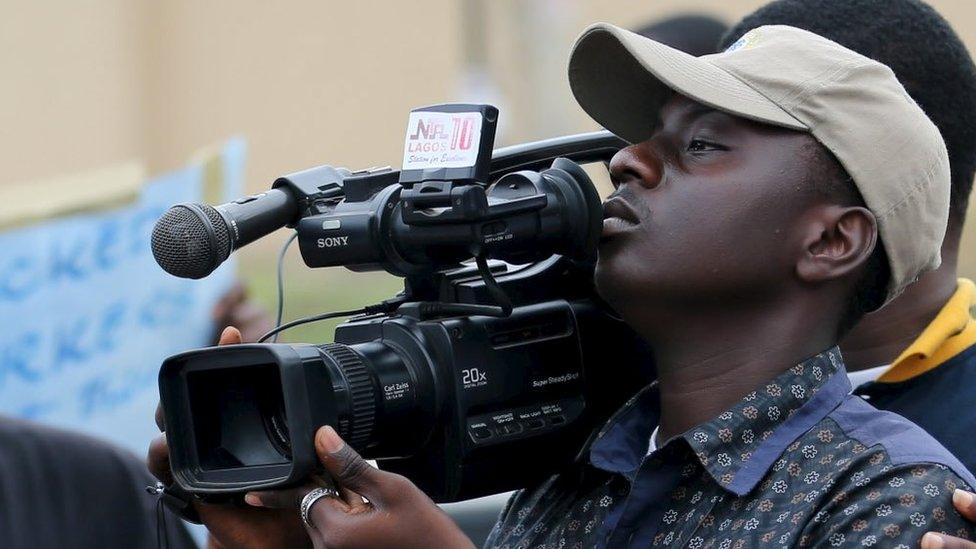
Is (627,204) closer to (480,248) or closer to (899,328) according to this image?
(480,248)

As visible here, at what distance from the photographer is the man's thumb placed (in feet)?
6.51

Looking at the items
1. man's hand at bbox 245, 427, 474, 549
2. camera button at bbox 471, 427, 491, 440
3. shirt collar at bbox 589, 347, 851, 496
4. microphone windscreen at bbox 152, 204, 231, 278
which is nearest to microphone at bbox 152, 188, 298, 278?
microphone windscreen at bbox 152, 204, 231, 278

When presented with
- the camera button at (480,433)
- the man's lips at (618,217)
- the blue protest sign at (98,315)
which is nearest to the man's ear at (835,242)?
the man's lips at (618,217)

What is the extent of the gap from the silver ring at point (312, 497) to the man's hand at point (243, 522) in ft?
0.87

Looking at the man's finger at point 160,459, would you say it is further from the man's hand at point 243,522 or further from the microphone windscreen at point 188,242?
the microphone windscreen at point 188,242

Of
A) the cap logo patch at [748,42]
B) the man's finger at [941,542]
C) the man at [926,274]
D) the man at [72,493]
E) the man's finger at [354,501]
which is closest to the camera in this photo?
the man's finger at [941,542]

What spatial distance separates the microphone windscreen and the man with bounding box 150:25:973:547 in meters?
0.30

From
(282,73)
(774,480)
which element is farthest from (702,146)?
(282,73)

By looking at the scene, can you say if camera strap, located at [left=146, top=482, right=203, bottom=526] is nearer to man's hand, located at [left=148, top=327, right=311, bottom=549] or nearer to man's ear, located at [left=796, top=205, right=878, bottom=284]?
man's hand, located at [left=148, top=327, right=311, bottom=549]

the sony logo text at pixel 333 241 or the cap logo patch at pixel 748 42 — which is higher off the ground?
the cap logo patch at pixel 748 42

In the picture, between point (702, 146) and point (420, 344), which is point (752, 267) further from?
point (420, 344)

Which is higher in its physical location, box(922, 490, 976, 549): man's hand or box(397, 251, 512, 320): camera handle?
box(397, 251, 512, 320): camera handle

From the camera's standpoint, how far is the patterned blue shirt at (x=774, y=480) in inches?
76.5

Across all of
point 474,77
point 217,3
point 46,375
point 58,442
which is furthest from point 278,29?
point 58,442
